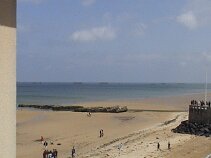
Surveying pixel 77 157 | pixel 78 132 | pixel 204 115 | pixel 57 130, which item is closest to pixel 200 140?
pixel 204 115

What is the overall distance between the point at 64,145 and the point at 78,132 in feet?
25.3

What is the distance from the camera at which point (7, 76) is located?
6.29 m

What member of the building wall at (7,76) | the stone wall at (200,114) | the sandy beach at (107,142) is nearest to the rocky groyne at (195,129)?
the stone wall at (200,114)

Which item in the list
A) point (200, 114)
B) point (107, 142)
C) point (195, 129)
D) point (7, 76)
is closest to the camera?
point (7, 76)

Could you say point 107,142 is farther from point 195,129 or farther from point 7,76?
point 7,76

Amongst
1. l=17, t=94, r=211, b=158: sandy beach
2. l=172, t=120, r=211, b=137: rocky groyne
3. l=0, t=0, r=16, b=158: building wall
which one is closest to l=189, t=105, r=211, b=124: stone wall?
l=172, t=120, r=211, b=137: rocky groyne

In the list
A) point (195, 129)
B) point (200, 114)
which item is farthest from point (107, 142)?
point (200, 114)

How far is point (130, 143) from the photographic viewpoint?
2889 cm

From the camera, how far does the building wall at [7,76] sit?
6.18m

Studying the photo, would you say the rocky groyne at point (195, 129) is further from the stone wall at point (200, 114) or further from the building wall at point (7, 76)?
the building wall at point (7, 76)

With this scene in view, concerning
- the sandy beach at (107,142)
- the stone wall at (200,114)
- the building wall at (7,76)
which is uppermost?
the building wall at (7,76)

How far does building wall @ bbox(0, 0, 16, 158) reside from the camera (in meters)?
6.18

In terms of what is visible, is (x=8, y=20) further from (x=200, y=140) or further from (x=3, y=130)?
(x=200, y=140)

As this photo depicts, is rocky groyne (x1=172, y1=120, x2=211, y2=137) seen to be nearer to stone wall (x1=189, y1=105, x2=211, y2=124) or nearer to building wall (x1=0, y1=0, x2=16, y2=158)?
stone wall (x1=189, y1=105, x2=211, y2=124)
